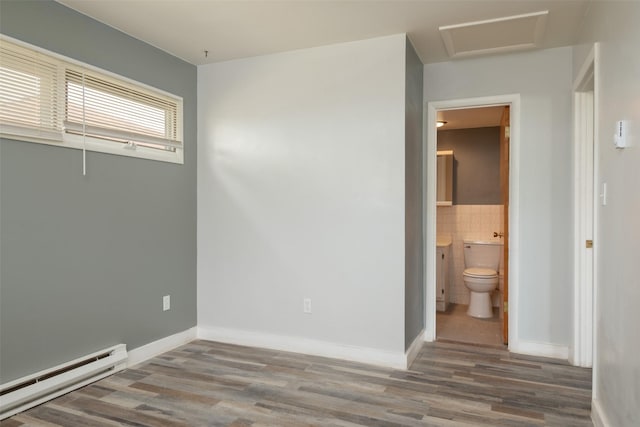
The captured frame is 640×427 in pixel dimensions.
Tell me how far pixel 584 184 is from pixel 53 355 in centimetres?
375

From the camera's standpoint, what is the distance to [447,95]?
356cm

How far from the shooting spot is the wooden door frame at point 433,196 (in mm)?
3377

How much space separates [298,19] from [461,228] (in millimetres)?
3551

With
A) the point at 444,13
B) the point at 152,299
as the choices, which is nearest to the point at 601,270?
the point at 444,13

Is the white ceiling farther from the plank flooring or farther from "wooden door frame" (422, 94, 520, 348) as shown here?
the plank flooring

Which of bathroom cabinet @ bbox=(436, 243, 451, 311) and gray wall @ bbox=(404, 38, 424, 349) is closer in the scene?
gray wall @ bbox=(404, 38, 424, 349)

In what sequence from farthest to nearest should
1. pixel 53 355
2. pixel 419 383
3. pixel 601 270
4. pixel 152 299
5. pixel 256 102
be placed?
pixel 256 102 < pixel 152 299 < pixel 419 383 < pixel 53 355 < pixel 601 270

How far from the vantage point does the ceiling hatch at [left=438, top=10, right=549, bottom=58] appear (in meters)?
2.73

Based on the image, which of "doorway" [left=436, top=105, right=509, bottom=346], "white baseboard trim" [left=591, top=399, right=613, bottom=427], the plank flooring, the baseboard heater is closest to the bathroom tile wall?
"doorway" [left=436, top=105, right=509, bottom=346]

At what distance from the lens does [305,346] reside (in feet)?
10.9

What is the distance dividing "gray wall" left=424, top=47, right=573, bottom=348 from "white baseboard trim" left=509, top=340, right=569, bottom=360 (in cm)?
3

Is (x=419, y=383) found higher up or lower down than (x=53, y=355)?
lower down

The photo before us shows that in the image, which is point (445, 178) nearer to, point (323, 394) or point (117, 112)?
point (323, 394)

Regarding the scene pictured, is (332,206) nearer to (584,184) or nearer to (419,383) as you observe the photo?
(419,383)
